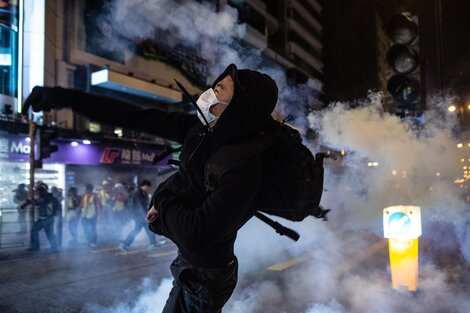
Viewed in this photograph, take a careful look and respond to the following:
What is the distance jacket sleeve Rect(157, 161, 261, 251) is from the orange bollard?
3854 mm

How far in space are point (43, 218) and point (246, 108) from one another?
→ 29.5 ft

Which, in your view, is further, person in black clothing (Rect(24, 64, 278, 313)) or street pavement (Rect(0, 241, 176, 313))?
street pavement (Rect(0, 241, 176, 313))

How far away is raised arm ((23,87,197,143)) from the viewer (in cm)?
191

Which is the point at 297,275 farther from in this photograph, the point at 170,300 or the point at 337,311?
the point at 170,300

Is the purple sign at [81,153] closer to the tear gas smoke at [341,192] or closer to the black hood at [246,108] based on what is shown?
the tear gas smoke at [341,192]

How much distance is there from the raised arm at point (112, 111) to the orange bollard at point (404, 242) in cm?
372

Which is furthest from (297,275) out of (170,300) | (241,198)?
(241,198)

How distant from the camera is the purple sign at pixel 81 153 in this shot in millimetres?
12281

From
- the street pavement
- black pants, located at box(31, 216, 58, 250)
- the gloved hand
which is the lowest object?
the street pavement

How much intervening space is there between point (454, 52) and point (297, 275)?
3974mm

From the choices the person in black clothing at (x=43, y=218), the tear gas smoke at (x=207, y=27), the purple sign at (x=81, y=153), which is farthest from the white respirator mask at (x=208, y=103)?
the purple sign at (x=81, y=153)

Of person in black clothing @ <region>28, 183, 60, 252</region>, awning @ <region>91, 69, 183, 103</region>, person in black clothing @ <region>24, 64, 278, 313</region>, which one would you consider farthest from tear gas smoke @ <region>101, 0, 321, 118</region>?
awning @ <region>91, 69, 183, 103</region>

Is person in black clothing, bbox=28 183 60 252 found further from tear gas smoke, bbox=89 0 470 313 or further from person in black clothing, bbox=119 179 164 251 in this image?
tear gas smoke, bbox=89 0 470 313

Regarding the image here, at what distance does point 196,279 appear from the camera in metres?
1.79
